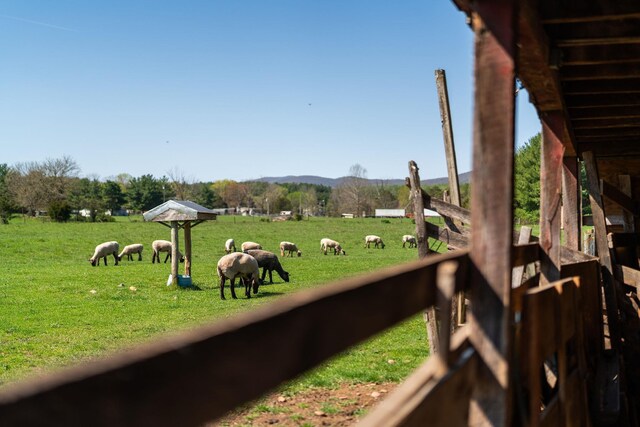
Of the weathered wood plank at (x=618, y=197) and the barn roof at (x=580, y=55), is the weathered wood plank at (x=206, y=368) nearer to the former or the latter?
the barn roof at (x=580, y=55)

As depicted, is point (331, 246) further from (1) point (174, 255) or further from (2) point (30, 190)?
(2) point (30, 190)

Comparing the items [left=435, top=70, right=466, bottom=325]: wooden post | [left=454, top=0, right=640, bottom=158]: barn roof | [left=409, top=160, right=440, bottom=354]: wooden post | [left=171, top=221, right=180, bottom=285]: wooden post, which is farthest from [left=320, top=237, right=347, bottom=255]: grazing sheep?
[left=454, top=0, right=640, bottom=158]: barn roof

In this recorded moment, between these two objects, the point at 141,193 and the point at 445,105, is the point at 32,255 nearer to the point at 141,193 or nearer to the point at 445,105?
the point at 445,105

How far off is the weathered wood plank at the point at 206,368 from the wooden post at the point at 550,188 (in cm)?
281

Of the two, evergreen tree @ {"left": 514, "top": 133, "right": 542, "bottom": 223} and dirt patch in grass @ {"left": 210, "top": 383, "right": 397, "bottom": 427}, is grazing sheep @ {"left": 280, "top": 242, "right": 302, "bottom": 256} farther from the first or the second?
evergreen tree @ {"left": 514, "top": 133, "right": 542, "bottom": 223}

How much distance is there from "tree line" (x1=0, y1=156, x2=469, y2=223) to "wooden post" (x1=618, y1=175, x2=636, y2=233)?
183 feet

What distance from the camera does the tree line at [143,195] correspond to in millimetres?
78938

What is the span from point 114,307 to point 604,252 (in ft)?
39.3

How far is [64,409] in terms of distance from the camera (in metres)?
0.99

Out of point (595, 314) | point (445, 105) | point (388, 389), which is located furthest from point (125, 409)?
point (445, 105)

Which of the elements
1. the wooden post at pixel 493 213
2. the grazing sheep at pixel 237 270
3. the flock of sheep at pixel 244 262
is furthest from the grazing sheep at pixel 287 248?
the wooden post at pixel 493 213

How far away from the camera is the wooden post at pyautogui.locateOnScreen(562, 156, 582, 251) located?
6.90 metres

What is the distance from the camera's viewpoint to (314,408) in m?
7.22

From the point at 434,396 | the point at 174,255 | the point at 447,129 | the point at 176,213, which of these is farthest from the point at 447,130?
the point at 174,255
